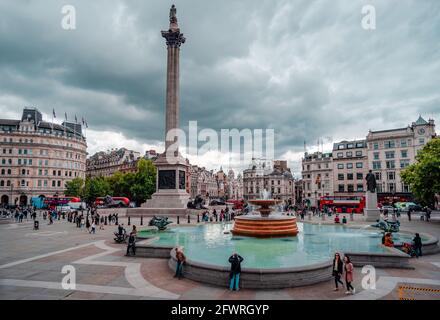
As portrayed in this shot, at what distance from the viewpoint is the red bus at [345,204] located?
53.2 meters

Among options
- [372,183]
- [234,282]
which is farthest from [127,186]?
→ [234,282]

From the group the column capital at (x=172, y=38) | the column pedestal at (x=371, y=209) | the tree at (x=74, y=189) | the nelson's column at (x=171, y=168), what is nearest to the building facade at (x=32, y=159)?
the tree at (x=74, y=189)

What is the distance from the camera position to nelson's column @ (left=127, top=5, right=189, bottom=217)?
139 feet

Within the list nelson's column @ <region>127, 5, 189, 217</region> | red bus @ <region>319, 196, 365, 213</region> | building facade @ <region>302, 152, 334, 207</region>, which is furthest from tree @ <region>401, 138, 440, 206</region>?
building facade @ <region>302, 152, 334, 207</region>

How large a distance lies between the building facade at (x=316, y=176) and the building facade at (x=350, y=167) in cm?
226

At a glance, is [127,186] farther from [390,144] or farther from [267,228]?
[390,144]

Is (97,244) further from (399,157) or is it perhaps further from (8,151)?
(8,151)

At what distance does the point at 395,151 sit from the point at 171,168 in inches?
2400

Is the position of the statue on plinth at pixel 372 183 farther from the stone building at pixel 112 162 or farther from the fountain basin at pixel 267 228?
the stone building at pixel 112 162

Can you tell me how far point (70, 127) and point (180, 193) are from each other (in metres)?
80.8

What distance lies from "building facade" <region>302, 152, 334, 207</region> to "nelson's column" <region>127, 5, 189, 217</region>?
180 ft

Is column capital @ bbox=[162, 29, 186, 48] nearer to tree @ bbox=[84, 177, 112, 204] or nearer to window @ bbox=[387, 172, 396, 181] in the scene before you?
tree @ bbox=[84, 177, 112, 204]

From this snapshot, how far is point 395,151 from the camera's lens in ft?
241

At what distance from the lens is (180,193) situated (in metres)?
43.7
